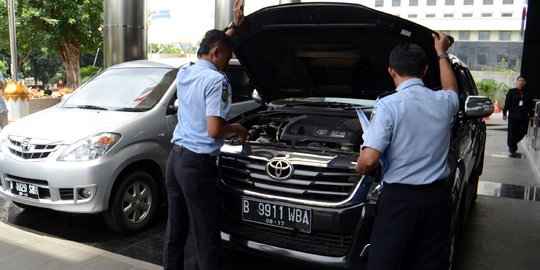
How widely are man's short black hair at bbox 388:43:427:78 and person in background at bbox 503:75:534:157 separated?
28.5ft

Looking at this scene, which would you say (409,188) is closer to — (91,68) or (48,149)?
(48,149)

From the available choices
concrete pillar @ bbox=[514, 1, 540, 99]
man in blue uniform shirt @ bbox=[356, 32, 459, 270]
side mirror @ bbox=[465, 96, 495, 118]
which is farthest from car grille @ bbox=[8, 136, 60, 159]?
concrete pillar @ bbox=[514, 1, 540, 99]

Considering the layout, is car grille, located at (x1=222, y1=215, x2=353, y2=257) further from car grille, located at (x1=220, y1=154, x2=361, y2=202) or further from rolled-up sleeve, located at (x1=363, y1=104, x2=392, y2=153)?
rolled-up sleeve, located at (x1=363, y1=104, x2=392, y2=153)

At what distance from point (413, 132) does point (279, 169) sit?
1059mm

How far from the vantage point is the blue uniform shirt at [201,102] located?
293 cm

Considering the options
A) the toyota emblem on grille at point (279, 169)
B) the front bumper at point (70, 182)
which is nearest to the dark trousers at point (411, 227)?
the toyota emblem on grille at point (279, 169)

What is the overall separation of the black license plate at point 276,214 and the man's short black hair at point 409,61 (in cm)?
109

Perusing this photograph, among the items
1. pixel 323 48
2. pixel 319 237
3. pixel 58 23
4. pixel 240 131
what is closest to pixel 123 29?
pixel 323 48

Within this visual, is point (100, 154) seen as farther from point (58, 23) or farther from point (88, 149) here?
point (58, 23)

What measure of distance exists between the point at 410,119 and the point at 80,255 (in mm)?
2985

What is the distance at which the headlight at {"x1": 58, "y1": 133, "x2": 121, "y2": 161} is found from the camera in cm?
409

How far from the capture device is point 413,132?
226cm

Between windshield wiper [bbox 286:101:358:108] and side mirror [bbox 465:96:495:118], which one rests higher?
side mirror [bbox 465:96:495:118]

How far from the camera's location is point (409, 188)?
2.31m
